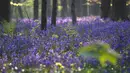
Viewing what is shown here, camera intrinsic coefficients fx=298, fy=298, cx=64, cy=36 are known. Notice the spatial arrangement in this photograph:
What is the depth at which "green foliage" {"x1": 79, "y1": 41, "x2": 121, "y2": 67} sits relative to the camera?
4.73 ft

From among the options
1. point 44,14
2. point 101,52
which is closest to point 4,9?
point 44,14

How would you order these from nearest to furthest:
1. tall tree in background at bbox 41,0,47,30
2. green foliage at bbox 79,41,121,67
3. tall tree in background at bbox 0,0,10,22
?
green foliage at bbox 79,41,121,67 < tall tree in background at bbox 41,0,47,30 < tall tree in background at bbox 0,0,10,22

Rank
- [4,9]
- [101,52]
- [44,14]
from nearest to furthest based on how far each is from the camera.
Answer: [101,52]
[44,14]
[4,9]

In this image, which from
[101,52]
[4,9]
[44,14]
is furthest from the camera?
[4,9]

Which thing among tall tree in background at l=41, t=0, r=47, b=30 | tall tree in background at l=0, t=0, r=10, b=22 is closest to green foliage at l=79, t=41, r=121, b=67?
tall tree in background at l=41, t=0, r=47, b=30

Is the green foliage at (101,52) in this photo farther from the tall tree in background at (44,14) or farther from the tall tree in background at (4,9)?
the tall tree in background at (4,9)

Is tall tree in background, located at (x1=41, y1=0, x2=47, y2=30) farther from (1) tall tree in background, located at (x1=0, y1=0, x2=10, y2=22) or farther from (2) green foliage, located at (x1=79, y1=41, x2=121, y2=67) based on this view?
(2) green foliage, located at (x1=79, y1=41, x2=121, y2=67)

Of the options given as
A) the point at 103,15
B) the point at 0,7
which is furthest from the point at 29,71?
the point at 103,15

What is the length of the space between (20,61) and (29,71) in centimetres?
79

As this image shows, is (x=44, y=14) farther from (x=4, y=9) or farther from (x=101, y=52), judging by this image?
(x=101, y=52)

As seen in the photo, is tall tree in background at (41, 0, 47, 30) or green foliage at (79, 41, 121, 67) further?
tall tree in background at (41, 0, 47, 30)

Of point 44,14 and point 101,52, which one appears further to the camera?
point 44,14

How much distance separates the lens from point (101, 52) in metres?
1.55

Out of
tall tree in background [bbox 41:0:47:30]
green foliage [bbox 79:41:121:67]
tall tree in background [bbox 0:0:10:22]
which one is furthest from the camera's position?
tall tree in background [bbox 0:0:10:22]
